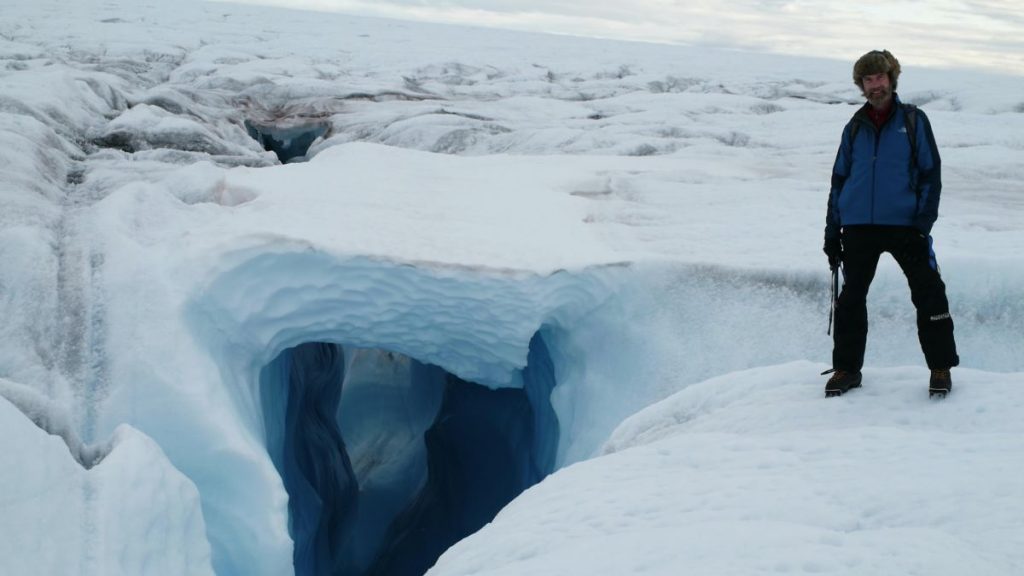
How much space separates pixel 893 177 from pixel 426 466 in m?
7.19

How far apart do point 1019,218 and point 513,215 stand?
4051 mm

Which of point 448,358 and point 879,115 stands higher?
point 879,115

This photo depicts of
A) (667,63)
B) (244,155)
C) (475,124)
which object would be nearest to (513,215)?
(244,155)

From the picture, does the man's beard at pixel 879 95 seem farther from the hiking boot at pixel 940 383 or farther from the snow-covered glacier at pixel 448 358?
the snow-covered glacier at pixel 448 358

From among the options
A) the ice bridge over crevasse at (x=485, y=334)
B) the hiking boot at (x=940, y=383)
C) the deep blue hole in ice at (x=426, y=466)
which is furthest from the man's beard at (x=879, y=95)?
the deep blue hole in ice at (x=426, y=466)

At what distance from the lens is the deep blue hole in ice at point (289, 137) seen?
614 inches

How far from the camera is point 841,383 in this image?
129 inches

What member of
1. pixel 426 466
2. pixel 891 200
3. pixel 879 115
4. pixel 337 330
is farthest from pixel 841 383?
pixel 426 466

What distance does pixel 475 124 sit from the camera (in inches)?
557

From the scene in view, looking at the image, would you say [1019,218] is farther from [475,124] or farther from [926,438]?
[475,124]

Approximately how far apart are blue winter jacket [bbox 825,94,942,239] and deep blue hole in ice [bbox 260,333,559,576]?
12.0ft

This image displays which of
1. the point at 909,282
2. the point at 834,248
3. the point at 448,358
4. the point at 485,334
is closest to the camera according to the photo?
the point at 909,282

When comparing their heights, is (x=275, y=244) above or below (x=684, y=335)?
above

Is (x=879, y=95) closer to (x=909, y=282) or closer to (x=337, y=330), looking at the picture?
(x=909, y=282)
